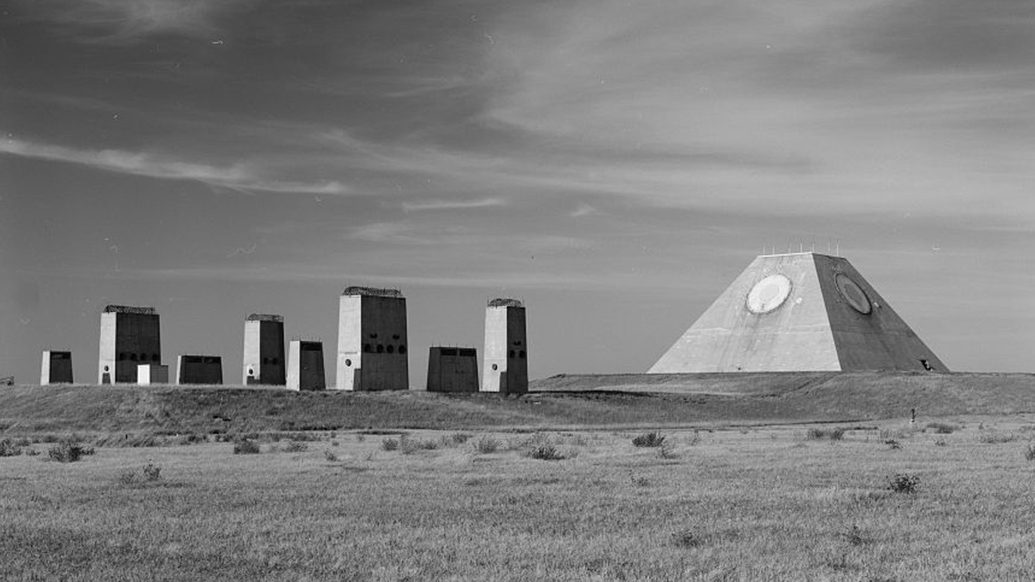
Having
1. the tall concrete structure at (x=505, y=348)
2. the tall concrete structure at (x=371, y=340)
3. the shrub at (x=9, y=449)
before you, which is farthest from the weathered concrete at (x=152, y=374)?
the shrub at (x=9, y=449)

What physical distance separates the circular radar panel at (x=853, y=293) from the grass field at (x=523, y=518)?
63589 mm

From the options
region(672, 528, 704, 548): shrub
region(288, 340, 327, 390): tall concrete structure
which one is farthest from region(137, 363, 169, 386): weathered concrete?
region(672, 528, 704, 548): shrub

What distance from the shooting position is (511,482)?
1864 centimetres

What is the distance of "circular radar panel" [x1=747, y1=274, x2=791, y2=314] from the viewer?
8594 centimetres

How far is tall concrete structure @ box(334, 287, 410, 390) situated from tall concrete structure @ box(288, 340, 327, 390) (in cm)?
294

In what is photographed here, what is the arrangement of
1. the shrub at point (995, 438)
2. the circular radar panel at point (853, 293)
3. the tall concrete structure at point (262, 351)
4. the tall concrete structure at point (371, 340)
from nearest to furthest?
the shrub at point (995, 438), the tall concrete structure at point (371, 340), the tall concrete structure at point (262, 351), the circular radar panel at point (853, 293)

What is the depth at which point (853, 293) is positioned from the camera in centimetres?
8788

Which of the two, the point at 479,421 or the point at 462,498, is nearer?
the point at 462,498

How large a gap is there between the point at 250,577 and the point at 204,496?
6.35 m

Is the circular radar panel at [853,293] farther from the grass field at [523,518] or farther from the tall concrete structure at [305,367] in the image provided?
the grass field at [523,518]

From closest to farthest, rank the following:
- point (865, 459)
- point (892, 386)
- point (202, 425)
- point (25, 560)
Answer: point (25, 560), point (865, 459), point (202, 425), point (892, 386)

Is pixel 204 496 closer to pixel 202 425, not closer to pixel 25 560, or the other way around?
pixel 25 560

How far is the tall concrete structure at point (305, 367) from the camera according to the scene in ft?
187

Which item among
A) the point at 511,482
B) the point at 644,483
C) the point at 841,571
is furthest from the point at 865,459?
the point at 841,571
